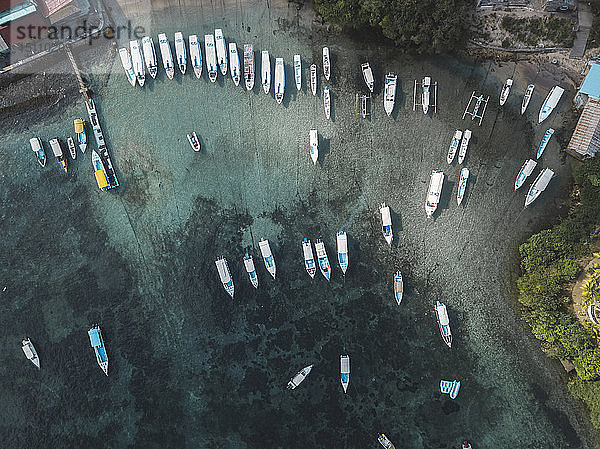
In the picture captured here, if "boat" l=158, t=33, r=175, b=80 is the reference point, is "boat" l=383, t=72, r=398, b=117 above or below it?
below

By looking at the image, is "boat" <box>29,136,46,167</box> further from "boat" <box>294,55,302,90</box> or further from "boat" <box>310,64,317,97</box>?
"boat" <box>310,64,317,97</box>

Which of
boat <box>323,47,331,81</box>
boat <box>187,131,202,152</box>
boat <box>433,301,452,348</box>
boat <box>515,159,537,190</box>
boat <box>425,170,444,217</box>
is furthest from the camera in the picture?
boat <box>323,47,331,81</box>

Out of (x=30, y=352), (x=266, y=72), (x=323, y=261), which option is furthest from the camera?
(x=266, y=72)

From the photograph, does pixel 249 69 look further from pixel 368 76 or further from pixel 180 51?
pixel 368 76

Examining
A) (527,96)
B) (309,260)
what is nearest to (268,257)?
(309,260)

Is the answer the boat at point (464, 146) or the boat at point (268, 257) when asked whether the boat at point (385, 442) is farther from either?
the boat at point (464, 146)

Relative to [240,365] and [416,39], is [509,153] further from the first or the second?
[240,365]

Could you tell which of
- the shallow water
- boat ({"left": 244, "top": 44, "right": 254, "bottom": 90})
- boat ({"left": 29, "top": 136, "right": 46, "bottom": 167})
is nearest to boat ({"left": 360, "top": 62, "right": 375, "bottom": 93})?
the shallow water
